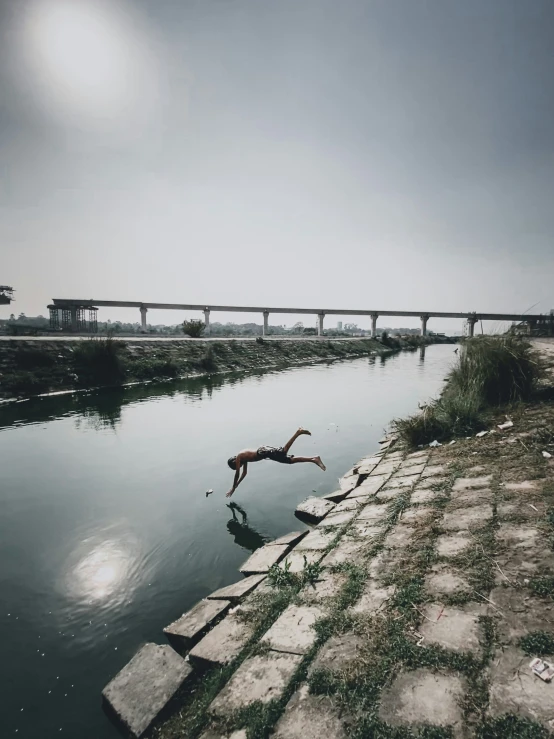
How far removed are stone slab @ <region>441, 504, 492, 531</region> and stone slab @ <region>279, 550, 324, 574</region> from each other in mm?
1358

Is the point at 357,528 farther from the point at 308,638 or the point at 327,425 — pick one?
the point at 327,425

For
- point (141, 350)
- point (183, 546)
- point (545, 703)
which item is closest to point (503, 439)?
point (545, 703)

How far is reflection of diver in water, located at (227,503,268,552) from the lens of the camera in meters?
4.41

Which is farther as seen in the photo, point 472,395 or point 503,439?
point 472,395

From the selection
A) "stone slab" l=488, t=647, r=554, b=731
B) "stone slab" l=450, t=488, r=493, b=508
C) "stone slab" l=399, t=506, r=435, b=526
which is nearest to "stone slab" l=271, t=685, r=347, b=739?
"stone slab" l=488, t=647, r=554, b=731

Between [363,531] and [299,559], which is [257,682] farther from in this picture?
[363,531]

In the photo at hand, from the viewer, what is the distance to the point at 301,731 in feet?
5.99

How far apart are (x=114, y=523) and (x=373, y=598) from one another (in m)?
3.72

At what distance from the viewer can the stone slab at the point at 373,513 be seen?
4.12 m

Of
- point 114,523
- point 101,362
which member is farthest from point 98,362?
point 114,523

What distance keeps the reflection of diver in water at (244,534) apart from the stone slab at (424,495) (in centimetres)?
201

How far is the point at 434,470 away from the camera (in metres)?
5.10

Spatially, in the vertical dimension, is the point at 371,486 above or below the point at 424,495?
below

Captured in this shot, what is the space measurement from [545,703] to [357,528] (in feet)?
7.57
